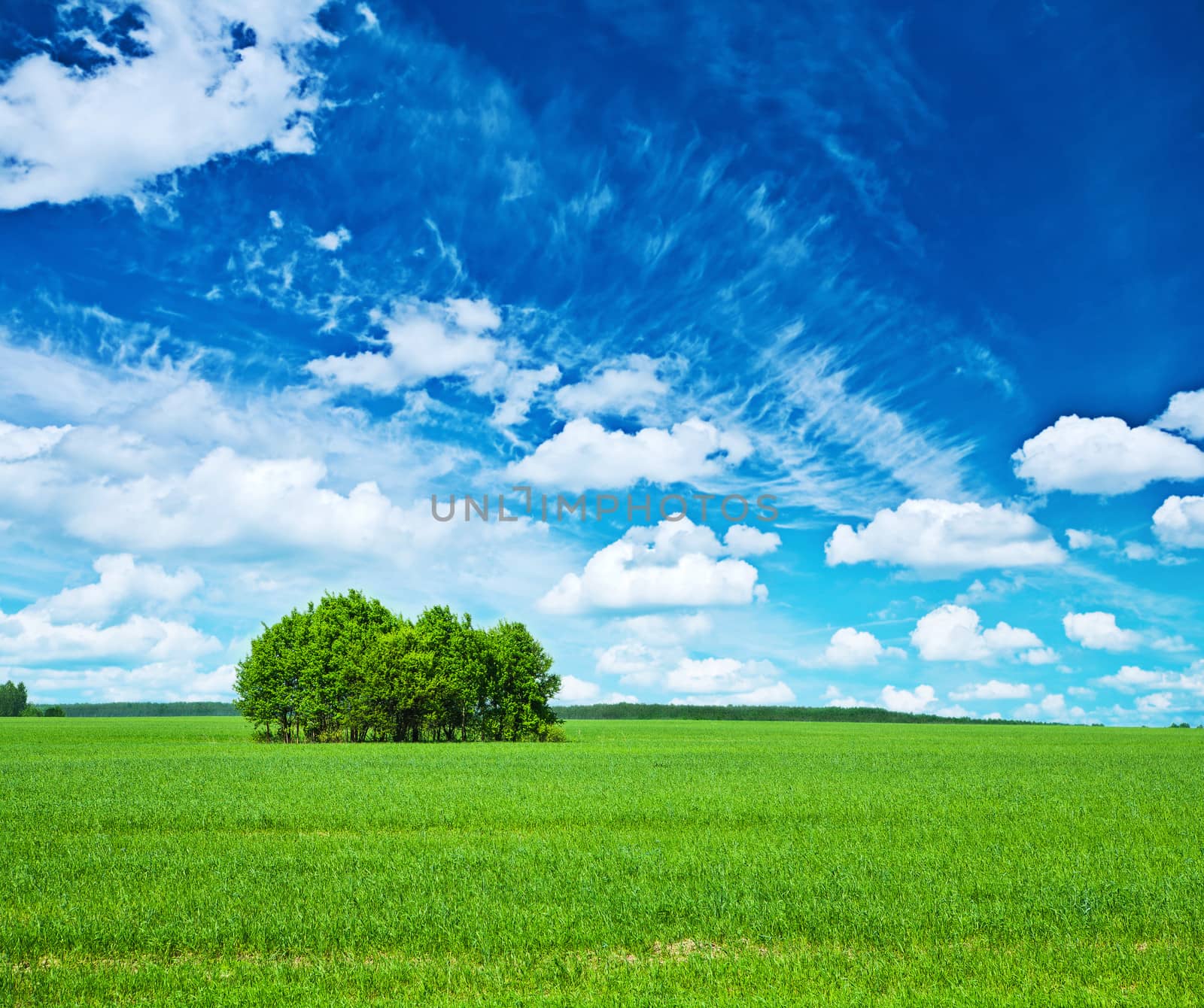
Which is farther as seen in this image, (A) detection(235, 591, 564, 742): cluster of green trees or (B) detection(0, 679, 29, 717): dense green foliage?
(B) detection(0, 679, 29, 717): dense green foliage

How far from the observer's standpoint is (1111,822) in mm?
22281

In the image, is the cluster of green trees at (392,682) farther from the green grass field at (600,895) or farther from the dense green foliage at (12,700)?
the dense green foliage at (12,700)

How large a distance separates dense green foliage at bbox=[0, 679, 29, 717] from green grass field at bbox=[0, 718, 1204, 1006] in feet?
637

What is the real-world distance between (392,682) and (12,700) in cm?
16099

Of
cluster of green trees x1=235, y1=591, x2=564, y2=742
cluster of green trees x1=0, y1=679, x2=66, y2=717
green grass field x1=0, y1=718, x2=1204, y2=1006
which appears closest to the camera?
green grass field x1=0, y1=718, x2=1204, y2=1006

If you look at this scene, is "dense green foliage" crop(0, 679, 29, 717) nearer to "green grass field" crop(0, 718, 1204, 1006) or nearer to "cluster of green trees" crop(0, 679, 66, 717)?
"cluster of green trees" crop(0, 679, 66, 717)

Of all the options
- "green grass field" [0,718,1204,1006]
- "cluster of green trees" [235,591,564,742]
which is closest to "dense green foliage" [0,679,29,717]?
Answer: "cluster of green trees" [235,591,564,742]

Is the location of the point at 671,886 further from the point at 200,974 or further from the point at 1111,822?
the point at 1111,822

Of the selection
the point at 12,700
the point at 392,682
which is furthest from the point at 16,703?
the point at 392,682

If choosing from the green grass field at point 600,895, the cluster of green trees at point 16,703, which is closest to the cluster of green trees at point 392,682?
the green grass field at point 600,895

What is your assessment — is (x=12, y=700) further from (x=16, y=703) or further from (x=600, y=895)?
(x=600, y=895)

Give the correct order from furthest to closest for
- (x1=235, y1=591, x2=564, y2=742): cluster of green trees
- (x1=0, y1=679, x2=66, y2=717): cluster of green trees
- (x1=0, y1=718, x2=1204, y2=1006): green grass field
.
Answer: (x1=0, y1=679, x2=66, y2=717): cluster of green trees → (x1=235, y1=591, x2=564, y2=742): cluster of green trees → (x1=0, y1=718, x2=1204, y2=1006): green grass field

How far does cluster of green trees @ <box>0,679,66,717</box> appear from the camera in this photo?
181500 millimetres

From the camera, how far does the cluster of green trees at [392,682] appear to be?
7744cm
